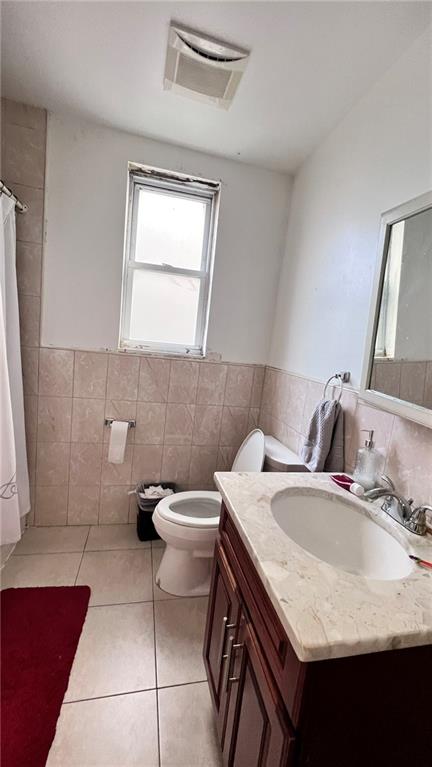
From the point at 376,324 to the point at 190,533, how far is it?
122 centimetres

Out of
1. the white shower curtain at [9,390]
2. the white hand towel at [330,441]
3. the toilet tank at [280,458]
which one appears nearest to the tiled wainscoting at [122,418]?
the white shower curtain at [9,390]

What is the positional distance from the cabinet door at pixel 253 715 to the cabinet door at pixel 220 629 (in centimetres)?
5

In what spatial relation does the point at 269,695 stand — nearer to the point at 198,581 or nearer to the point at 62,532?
the point at 198,581

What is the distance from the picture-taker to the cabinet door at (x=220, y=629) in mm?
925

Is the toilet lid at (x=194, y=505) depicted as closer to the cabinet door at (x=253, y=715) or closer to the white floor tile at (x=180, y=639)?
the white floor tile at (x=180, y=639)

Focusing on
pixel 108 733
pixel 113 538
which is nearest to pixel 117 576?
pixel 113 538

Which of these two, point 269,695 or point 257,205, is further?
point 257,205

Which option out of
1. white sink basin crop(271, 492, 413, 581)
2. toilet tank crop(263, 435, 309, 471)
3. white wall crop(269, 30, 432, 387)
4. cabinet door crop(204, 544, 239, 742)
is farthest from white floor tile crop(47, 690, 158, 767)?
white wall crop(269, 30, 432, 387)

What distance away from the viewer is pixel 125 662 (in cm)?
131

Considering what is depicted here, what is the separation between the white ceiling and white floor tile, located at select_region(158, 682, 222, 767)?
95.3 inches

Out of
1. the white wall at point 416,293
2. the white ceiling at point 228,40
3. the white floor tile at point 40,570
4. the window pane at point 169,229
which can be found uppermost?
the white ceiling at point 228,40

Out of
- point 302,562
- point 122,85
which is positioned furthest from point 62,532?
point 122,85

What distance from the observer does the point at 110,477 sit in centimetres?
213

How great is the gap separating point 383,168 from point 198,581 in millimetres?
2041
